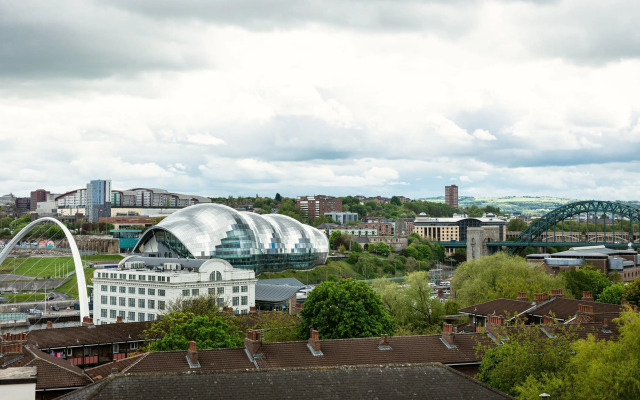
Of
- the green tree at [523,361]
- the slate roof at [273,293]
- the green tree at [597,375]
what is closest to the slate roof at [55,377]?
the green tree at [523,361]

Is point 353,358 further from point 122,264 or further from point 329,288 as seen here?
point 122,264

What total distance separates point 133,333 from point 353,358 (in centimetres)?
3252

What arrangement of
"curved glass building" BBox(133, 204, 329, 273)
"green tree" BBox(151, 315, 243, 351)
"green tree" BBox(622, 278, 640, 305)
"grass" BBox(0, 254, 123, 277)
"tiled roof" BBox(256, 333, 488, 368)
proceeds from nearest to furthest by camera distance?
"tiled roof" BBox(256, 333, 488, 368)
"green tree" BBox(151, 315, 243, 351)
"green tree" BBox(622, 278, 640, 305)
"curved glass building" BBox(133, 204, 329, 273)
"grass" BBox(0, 254, 123, 277)

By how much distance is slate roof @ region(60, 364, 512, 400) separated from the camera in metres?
28.3

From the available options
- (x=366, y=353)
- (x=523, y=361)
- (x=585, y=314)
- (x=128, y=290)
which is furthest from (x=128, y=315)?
(x=523, y=361)

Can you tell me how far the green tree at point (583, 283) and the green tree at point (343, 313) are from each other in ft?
143

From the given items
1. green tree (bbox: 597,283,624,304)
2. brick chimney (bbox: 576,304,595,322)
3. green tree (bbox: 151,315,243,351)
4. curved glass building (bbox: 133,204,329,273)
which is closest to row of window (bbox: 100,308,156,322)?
curved glass building (bbox: 133,204,329,273)

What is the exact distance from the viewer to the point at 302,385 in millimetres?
29641

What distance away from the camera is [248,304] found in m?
105

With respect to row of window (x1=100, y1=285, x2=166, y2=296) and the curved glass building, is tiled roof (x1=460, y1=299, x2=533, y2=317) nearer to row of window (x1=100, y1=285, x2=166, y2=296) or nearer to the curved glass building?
row of window (x1=100, y1=285, x2=166, y2=296)

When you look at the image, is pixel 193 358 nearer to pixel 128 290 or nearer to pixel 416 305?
pixel 416 305

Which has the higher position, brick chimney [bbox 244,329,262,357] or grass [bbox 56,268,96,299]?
brick chimney [bbox 244,329,262,357]

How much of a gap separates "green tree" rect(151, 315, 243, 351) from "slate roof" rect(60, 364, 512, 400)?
21317mm

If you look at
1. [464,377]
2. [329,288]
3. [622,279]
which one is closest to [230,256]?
[622,279]
